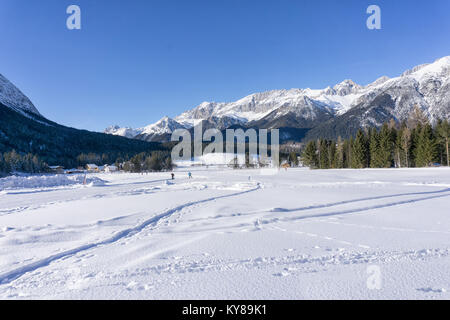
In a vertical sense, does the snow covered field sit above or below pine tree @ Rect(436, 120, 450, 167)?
below

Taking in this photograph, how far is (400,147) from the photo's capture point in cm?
4909

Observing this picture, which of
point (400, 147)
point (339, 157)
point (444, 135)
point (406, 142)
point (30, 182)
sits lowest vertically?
point (30, 182)

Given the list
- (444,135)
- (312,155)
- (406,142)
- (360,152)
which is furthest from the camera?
(312,155)

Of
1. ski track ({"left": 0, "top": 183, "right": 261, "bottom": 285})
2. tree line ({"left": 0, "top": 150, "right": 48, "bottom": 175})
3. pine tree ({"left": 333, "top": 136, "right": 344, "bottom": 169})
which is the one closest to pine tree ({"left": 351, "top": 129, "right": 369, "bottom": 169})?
pine tree ({"left": 333, "top": 136, "right": 344, "bottom": 169})

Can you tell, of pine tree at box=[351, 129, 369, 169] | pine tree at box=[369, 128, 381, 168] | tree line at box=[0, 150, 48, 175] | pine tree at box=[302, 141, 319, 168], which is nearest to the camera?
pine tree at box=[369, 128, 381, 168]

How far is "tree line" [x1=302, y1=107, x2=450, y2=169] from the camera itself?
43875 mm

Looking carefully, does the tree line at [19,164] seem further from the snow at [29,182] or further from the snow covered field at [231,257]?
the snow covered field at [231,257]

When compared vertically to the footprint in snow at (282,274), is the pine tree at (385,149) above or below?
above

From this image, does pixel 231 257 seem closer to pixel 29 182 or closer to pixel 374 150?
pixel 29 182

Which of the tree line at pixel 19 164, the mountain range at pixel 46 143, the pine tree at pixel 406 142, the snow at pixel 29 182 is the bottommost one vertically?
the snow at pixel 29 182

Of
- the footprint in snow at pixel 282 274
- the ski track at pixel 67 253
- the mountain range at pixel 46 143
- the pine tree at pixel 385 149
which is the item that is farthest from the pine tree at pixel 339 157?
the mountain range at pixel 46 143

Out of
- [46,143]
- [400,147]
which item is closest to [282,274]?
[400,147]

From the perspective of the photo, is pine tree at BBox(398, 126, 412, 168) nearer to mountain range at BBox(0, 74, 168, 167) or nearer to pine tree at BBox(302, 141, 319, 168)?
pine tree at BBox(302, 141, 319, 168)

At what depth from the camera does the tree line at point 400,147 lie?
43.9 meters
